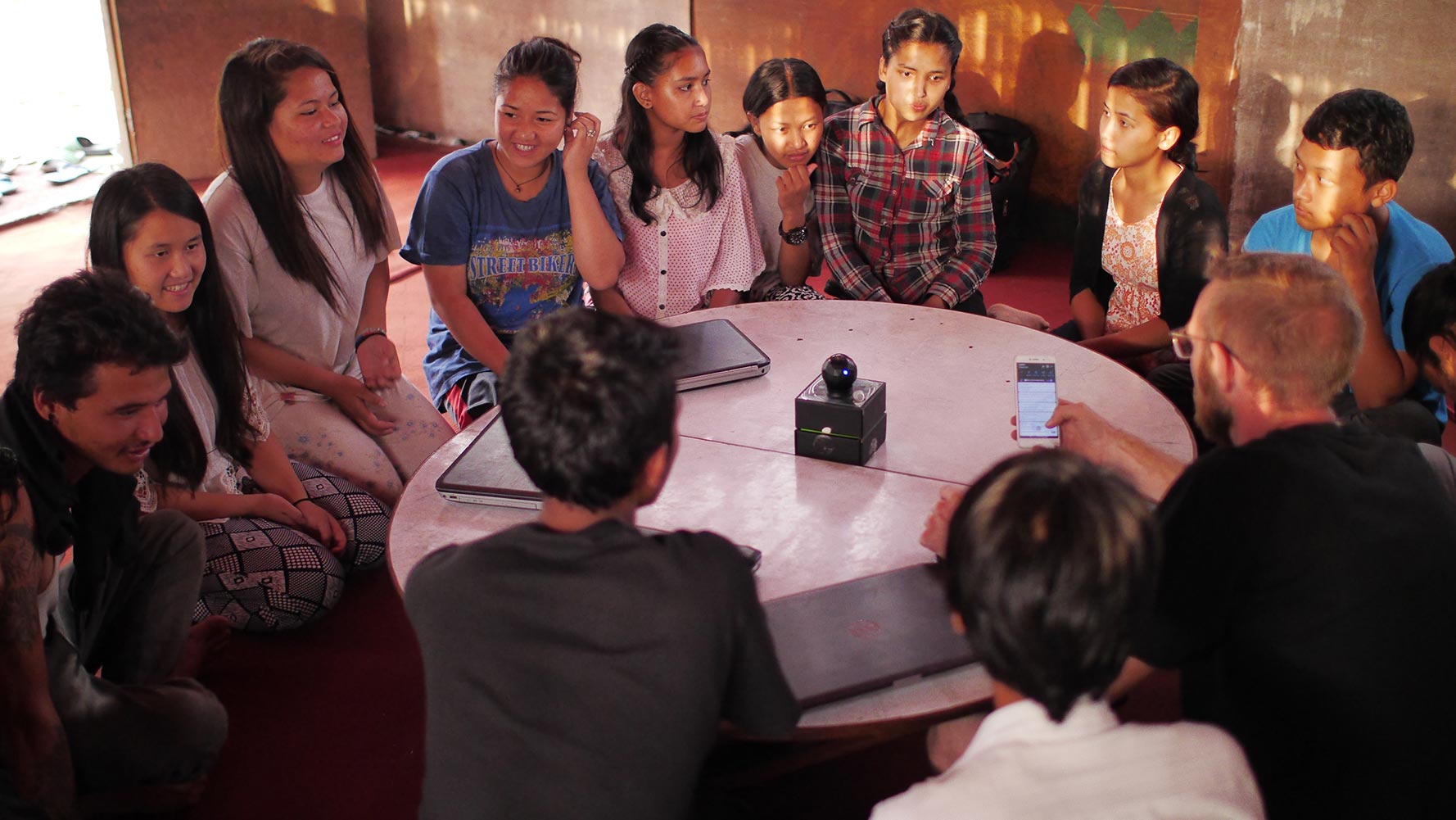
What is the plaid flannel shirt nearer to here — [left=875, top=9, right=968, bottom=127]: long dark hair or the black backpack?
[left=875, top=9, right=968, bottom=127]: long dark hair

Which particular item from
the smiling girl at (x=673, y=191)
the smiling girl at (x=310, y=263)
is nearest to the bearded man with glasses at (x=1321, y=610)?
the smiling girl at (x=673, y=191)

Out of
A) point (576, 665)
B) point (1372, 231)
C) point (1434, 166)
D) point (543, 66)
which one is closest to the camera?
point (576, 665)

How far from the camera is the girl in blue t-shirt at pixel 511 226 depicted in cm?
299

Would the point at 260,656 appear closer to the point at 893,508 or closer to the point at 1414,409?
the point at 893,508

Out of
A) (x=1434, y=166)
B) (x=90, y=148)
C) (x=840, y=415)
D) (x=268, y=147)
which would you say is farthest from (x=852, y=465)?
(x=90, y=148)

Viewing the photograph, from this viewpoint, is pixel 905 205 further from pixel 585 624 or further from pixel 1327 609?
pixel 585 624

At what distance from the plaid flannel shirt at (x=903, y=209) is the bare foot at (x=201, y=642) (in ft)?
6.21

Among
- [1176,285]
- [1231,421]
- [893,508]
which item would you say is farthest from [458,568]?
[1176,285]

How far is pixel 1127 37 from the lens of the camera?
497cm

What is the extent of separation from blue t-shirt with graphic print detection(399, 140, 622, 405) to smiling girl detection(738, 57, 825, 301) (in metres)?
0.48

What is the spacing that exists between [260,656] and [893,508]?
5.17 feet

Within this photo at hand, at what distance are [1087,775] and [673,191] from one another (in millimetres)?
2372

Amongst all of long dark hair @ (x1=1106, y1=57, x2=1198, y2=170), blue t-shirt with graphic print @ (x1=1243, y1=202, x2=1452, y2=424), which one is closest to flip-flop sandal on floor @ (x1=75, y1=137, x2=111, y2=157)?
long dark hair @ (x1=1106, y1=57, x2=1198, y2=170)

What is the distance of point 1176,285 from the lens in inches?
125
